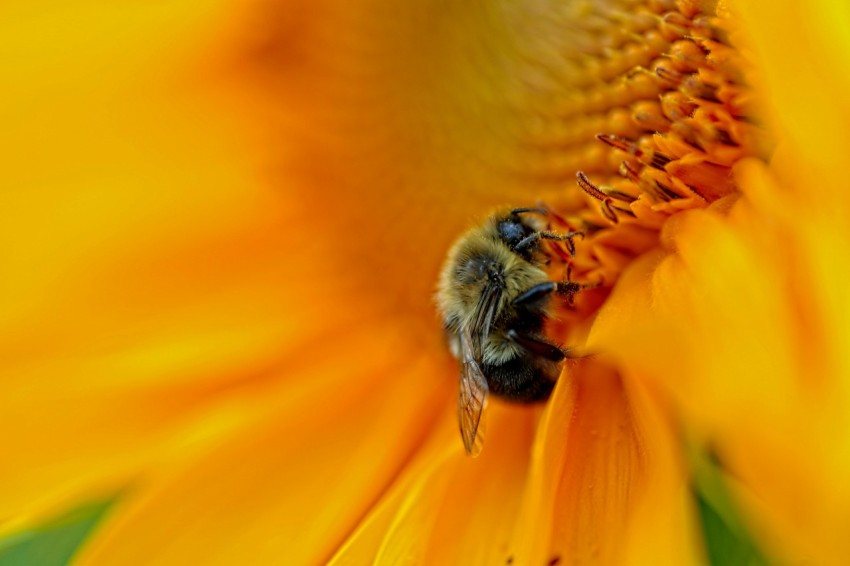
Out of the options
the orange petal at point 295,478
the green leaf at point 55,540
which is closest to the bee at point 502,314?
the orange petal at point 295,478

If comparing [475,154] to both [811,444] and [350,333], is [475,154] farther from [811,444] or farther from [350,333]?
[811,444]

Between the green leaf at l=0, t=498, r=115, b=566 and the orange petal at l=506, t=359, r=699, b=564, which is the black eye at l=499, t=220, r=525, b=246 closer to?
the orange petal at l=506, t=359, r=699, b=564

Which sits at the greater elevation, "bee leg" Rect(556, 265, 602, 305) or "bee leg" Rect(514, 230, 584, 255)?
"bee leg" Rect(514, 230, 584, 255)

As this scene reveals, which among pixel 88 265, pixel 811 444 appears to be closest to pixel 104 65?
pixel 88 265

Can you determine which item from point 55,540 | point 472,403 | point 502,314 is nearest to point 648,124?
point 502,314

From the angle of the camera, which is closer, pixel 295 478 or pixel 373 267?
pixel 295 478

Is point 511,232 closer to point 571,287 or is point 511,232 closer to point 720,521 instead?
point 571,287

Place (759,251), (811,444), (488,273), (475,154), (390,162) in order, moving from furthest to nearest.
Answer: (390,162) < (475,154) < (488,273) < (759,251) < (811,444)

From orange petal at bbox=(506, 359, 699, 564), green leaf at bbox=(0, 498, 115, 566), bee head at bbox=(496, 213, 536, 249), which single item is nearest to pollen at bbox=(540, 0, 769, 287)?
bee head at bbox=(496, 213, 536, 249)
